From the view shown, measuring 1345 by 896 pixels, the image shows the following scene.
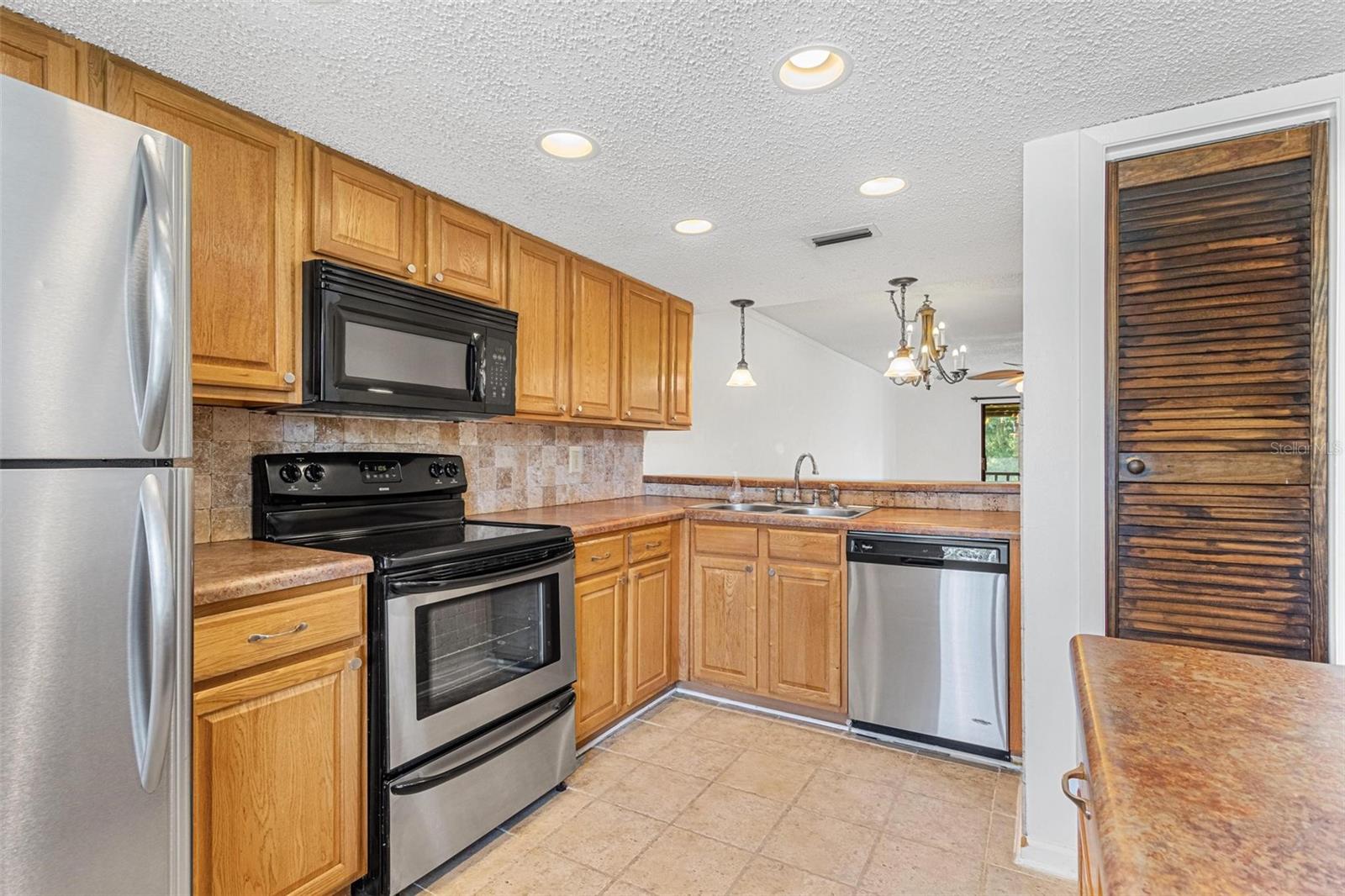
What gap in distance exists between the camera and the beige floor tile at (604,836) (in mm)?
Result: 1940

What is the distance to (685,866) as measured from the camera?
6.27ft

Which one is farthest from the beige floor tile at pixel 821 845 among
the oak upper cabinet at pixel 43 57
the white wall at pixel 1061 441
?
the oak upper cabinet at pixel 43 57

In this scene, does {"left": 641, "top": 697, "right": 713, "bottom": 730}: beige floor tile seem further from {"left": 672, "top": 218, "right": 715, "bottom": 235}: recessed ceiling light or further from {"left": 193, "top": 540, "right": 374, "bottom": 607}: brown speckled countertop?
{"left": 672, "top": 218, "right": 715, "bottom": 235}: recessed ceiling light

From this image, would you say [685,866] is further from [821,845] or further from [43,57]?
[43,57]

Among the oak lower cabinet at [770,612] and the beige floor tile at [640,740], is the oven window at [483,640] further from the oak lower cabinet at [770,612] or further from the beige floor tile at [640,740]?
the oak lower cabinet at [770,612]

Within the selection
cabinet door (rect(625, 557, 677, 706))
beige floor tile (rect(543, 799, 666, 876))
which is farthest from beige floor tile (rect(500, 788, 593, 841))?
cabinet door (rect(625, 557, 677, 706))

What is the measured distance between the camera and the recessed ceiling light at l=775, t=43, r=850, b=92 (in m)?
1.46

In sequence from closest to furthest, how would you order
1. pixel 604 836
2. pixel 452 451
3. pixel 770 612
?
pixel 604 836
pixel 452 451
pixel 770 612

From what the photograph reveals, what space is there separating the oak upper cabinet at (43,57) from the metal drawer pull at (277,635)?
1210 mm

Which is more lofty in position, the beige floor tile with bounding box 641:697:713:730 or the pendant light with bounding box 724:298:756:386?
the pendant light with bounding box 724:298:756:386

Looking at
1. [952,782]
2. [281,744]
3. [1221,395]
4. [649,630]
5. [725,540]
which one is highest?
[1221,395]

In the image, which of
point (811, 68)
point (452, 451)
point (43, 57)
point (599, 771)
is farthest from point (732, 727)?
point (43, 57)

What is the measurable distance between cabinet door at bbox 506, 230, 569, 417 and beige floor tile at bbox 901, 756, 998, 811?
6.50 feet

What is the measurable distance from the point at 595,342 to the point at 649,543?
Result: 0.95 meters
